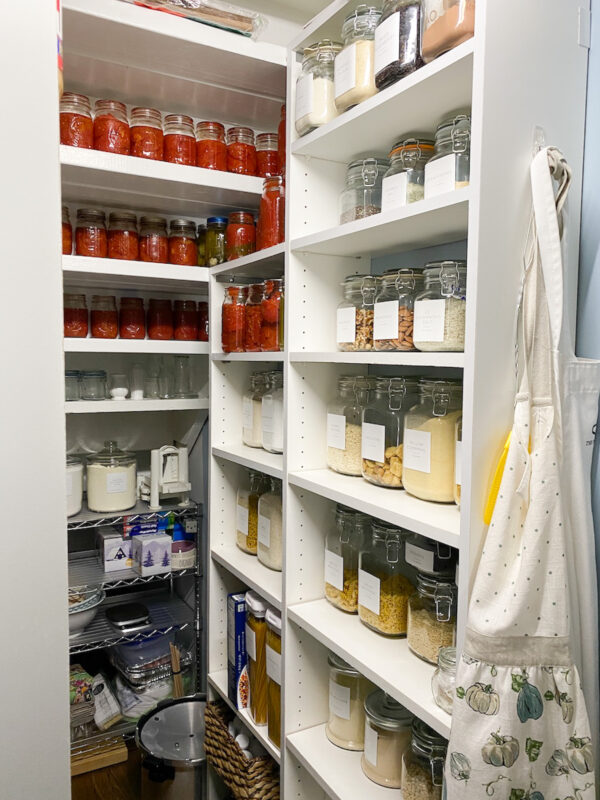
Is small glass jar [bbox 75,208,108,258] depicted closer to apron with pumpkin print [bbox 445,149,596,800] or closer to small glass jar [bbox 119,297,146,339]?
small glass jar [bbox 119,297,146,339]

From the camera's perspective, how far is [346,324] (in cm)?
136

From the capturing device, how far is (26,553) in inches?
22.6

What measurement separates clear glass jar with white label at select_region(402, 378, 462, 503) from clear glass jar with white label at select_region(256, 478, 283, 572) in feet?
1.91

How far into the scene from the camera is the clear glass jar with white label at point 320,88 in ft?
4.56

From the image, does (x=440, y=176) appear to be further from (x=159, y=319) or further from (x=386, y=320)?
(x=159, y=319)

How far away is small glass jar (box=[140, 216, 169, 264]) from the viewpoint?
6.63ft

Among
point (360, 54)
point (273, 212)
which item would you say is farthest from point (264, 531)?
point (360, 54)

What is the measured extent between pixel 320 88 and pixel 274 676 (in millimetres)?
1483

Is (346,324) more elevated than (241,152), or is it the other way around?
(241,152)

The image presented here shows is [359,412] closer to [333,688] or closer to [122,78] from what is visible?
[333,688]

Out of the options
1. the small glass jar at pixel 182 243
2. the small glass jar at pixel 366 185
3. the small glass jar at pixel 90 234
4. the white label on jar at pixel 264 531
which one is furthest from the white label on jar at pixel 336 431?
the small glass jar at pixel 90 234

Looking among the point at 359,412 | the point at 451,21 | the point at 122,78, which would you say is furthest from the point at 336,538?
the point at 122,78

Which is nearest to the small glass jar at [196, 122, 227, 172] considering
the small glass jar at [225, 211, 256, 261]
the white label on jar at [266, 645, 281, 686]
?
the small glass jar at [225, 211, 256, 261]

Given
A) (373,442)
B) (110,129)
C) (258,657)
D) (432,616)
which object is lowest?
(258,657)
